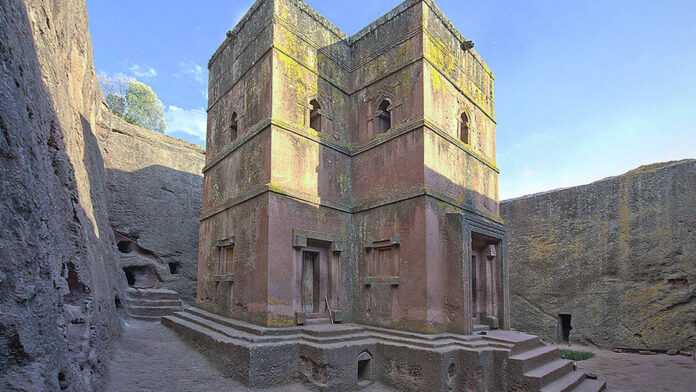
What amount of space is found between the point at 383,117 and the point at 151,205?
11.9 meters

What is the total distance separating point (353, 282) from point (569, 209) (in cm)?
1077

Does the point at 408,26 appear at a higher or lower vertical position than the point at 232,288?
higher

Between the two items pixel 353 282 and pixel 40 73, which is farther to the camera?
pixel 353 282

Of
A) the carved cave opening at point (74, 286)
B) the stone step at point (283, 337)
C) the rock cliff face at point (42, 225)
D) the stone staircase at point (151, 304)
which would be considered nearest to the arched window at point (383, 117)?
the stone step at point (283, 337)

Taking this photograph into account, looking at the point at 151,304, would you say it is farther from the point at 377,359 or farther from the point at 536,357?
the point at 536,357

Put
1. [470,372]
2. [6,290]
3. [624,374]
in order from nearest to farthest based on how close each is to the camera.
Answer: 1. [6,290]
2. [470,372]
3. [624,374]

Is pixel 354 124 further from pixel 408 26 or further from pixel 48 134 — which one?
pixel 48 134

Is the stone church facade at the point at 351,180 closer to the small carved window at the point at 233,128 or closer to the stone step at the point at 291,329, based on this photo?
the small carved window at the point at 233,128

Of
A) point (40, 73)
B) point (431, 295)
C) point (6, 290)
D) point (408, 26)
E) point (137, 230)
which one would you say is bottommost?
point (431, 295)

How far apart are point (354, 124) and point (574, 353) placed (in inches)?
415

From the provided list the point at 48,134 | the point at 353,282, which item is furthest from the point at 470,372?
the point at 48,134

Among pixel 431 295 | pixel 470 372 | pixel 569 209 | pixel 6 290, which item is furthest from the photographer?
pixel 569 209

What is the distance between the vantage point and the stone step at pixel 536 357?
812 cm

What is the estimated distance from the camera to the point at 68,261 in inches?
210
